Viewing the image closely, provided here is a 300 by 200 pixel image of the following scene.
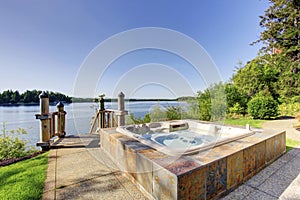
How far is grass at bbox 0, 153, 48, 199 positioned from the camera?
207 cm

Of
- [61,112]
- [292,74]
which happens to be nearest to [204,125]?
[61,112]

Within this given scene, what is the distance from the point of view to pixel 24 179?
246 centimetres

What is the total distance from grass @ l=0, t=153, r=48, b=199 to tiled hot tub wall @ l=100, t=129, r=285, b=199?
1298mm

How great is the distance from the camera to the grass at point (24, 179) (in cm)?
207

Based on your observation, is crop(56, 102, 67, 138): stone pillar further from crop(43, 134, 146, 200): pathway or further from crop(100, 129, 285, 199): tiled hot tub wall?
crop(100, 129, 285, 199): tiled hot tub wall

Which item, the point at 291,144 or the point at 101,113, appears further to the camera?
the point at 101,113

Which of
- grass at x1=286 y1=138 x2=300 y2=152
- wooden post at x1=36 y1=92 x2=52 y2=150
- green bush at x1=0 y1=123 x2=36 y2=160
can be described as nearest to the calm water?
green bush at x1=0 y1=123 x2=36 y2=160

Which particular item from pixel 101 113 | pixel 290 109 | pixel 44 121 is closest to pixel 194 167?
pixel 44 121

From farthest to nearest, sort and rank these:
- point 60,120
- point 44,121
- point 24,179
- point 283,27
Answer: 1. point 283,27
2. point 60,120
3. point 44,121
4. point 24,179

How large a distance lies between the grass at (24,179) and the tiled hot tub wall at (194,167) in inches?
51.1

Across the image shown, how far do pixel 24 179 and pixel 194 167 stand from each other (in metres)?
2.81

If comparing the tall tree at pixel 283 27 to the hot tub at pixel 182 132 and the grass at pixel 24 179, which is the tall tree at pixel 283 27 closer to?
the hot tub at pixel 182 132

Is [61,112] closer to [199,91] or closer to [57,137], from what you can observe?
[57,137]

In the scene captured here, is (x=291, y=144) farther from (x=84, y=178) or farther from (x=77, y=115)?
(x=77, y=115)
